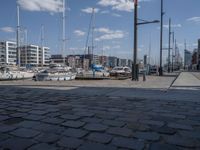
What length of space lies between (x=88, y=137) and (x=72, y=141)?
364mm

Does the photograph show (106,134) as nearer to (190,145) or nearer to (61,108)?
(190,145)

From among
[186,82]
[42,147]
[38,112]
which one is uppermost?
[186,82]

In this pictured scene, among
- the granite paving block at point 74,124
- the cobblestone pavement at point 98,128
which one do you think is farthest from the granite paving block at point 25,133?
the granite paving block at point 74,124

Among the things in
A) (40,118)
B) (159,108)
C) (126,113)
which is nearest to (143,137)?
(126,113)

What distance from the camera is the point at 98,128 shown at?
5.24m

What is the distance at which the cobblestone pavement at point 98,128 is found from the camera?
4.26 meters

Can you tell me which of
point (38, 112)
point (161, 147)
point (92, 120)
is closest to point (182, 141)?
point (161, 147)

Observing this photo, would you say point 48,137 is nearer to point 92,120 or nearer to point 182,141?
point 92,120

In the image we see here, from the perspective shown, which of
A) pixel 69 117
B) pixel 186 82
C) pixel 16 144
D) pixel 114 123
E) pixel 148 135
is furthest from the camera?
pixel 186 82

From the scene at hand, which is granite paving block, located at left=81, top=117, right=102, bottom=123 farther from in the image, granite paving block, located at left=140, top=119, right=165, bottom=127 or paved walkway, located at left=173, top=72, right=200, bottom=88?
paved walkway, located at left=173, top=72, right=200, bottom=88

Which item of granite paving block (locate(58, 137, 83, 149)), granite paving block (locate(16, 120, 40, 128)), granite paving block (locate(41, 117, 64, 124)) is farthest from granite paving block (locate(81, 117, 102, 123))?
granite paving block (locate(58, 137, 83, 149))

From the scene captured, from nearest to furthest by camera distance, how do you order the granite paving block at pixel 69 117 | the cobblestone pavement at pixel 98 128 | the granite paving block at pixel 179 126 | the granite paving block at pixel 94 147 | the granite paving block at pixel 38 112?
→ the granite paving block at pixel 94 147 < the cobblestone pavement at pixel 98 128 < the granite paving block at pixel 179 126 < the granite paving block at pixel 69 117 < the granite paving block at pixel 38 112

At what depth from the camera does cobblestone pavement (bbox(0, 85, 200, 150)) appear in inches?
168

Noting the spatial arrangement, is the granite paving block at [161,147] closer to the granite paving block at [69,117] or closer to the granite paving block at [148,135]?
the granite paving block at [148,135]
